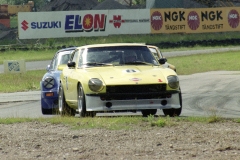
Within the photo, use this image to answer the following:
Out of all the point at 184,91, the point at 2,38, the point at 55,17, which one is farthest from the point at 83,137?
the point at 2,38

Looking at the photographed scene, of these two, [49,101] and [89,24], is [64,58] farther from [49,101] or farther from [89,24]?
[89,24]

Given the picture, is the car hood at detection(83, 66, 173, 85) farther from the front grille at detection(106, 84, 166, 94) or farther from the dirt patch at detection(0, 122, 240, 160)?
the dirt patch at detection(0, 122, 240, 160)

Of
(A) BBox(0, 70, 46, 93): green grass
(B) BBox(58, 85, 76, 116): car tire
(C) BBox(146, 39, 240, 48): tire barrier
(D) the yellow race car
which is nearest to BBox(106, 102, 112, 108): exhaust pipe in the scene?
(D) the yellow race car

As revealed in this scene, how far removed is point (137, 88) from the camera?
1316cm

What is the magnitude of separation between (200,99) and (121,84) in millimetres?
6388

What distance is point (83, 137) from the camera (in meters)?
10.1

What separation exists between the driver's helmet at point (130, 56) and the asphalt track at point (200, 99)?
1.67 metres

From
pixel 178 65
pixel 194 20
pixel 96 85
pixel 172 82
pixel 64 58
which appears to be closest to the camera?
pixel 96 85

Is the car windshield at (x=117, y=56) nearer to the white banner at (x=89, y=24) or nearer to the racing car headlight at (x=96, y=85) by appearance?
the racing car headlight at (x=96, y=85)

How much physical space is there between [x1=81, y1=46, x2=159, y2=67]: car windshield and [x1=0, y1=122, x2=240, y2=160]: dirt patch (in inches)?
115

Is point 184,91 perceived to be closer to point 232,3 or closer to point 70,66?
point 70,66

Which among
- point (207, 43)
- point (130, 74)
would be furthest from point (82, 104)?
point (207, 43)

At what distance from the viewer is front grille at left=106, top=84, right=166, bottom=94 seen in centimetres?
1309

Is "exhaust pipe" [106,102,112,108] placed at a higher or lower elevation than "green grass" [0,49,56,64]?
higher
